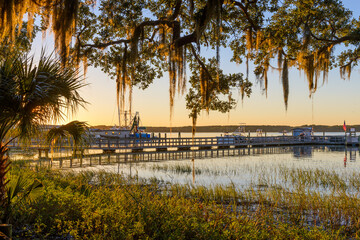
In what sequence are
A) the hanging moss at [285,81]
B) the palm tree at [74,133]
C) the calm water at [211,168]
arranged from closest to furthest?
1. the palm tree at [74,133]
2. the hanging moss at [285,81]
3. the calm water at [211,168]

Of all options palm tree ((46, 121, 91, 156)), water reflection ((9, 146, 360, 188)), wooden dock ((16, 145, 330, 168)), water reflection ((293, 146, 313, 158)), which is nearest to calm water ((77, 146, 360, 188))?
water reflection ((9, 146, 360, 188))

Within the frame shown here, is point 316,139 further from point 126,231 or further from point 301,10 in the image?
point 126,231

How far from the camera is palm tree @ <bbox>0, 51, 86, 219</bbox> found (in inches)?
165

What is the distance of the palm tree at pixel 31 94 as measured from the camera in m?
4.19

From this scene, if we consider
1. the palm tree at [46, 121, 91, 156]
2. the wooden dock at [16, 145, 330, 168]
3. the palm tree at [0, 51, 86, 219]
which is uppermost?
the palm tree at [0, 51, 86, 219]

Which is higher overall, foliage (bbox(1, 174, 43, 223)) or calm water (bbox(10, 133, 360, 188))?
foliage (bbox(1, 174, 43, 223))

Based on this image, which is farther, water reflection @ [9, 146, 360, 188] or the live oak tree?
water reflection @ [9, 146, 360, 188]

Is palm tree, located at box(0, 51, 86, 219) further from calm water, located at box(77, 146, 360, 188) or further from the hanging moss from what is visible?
the hanging moss

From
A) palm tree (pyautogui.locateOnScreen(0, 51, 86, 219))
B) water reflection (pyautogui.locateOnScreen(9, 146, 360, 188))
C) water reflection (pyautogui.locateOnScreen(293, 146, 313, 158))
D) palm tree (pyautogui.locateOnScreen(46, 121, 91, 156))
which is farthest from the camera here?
water reflection (pyautogui.locateOnScreen(293, 146, 313, 158))

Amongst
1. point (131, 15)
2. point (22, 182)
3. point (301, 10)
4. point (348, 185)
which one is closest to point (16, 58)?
point (22, 182)

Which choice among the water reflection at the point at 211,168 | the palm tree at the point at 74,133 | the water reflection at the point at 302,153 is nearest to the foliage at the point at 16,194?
the palm tree at the point at 74,133

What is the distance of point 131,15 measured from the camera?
10094 millimetres

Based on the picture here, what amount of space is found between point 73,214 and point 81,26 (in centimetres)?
807

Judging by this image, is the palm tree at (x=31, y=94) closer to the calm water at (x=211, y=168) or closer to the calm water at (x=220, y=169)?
the calm water at (x=211, y=168)
